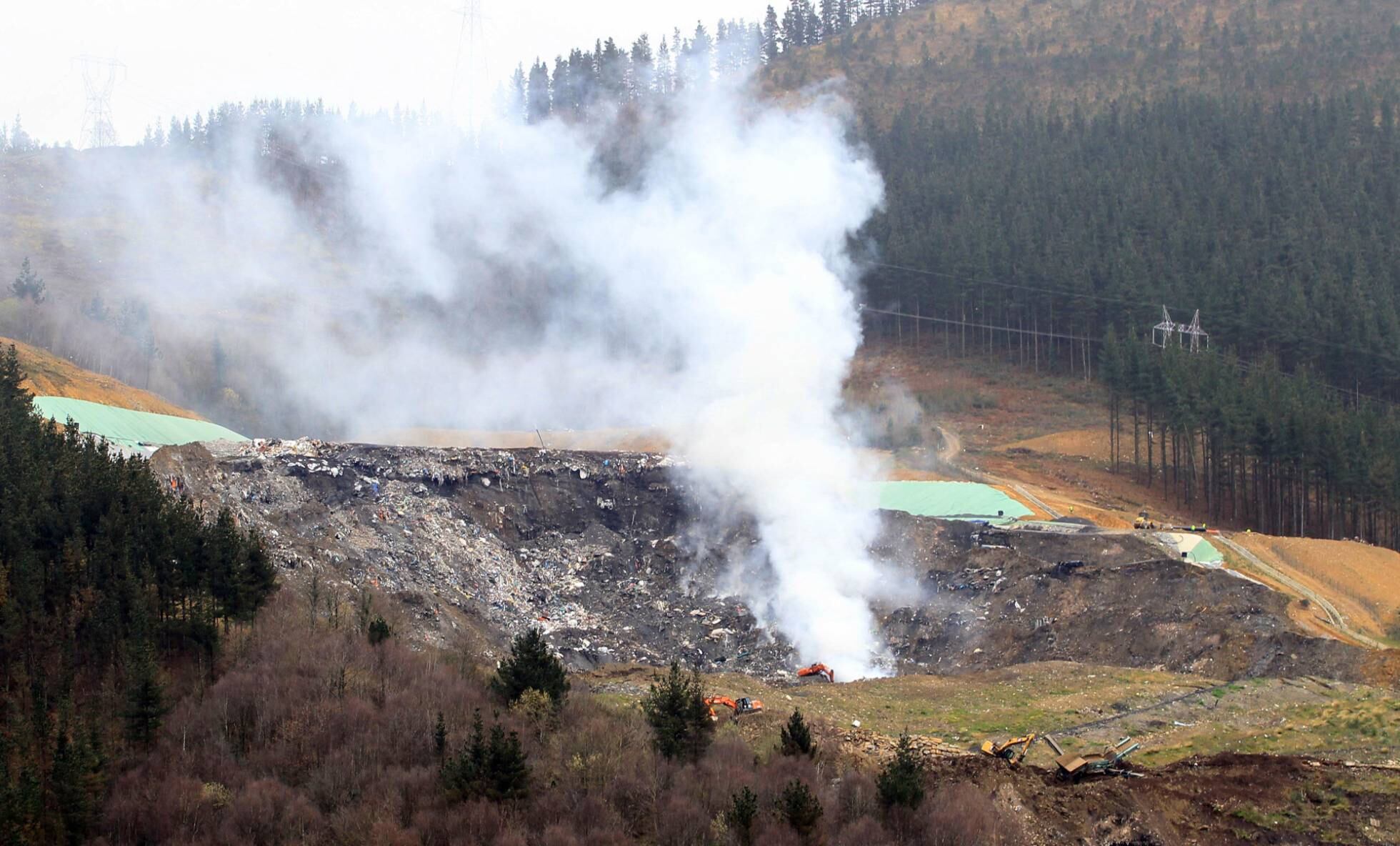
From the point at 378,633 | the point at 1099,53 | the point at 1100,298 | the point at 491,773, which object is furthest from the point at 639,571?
the point at 1099,53

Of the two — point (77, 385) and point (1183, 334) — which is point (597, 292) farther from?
point (1183, 334)

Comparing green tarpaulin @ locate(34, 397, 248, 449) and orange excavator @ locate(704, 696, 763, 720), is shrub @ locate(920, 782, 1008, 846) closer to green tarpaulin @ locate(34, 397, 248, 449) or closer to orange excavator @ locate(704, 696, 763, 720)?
orange excavator @ locate(704, 696, 763, 720)

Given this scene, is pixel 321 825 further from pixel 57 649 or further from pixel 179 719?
pixel 57 649

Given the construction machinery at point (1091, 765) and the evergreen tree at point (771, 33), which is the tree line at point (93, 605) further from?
the evergreen tree at point (771, 33)

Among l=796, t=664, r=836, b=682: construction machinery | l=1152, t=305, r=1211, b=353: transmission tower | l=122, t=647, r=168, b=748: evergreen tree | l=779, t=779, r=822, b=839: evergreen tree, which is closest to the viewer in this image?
l=779, t=779, r=822, b=839: evergreen tree

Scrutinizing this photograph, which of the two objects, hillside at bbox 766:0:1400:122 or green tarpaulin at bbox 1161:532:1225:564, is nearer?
green tarpaulin at bbox 1161:532:1225:564

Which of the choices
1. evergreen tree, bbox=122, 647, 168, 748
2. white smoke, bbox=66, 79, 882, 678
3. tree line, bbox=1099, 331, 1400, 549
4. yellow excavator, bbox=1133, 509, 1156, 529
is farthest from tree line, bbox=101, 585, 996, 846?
tree line, bbox=1099, 331, 1400, 549
